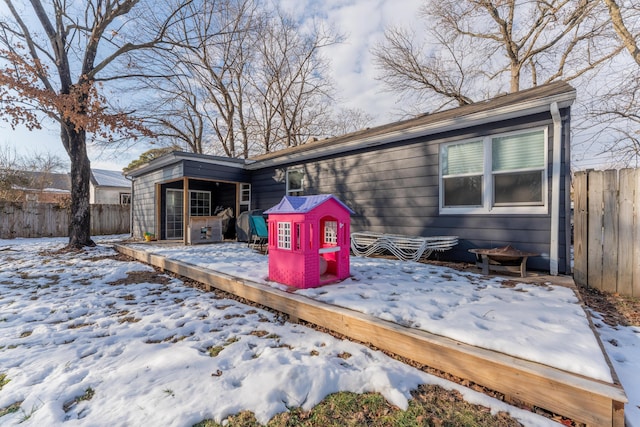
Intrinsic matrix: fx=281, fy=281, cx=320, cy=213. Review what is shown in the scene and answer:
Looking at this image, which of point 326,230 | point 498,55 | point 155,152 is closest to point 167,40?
point 326,230

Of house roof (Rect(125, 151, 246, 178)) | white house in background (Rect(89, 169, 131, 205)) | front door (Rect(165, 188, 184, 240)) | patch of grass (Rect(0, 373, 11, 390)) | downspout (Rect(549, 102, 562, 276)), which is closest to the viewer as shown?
patch of grass (Rect(0, 373, 11, 390))

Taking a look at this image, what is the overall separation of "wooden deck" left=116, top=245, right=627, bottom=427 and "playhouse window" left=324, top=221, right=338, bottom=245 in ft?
3.87

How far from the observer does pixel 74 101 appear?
7.00 meters

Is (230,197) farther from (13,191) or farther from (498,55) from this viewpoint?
(498,55)

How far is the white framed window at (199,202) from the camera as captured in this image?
35.4 feet

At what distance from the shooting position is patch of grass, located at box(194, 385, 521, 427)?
1.50 metres

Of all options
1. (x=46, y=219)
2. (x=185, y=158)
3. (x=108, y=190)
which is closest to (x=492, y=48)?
(x=185, y=158)

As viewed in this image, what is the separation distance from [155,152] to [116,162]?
18.2 ft

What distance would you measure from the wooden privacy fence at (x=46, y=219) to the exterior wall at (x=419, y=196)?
11658mm

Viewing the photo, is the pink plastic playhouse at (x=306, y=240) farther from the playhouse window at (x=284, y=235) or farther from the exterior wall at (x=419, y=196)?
the exterior wall at (x=419, y=196)

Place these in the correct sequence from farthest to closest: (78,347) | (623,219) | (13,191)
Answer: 1. (13,191)
2. (623,219)
3. (78,347)

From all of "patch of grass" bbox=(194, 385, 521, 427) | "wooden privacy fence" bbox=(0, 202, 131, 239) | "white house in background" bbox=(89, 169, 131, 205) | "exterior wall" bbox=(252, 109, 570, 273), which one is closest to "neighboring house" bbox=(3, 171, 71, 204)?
"wooden privacy fence" bbox=(0, 202, 131, 239)

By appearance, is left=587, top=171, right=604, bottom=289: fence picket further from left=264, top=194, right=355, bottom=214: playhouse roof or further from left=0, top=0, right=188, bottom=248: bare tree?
left=0, top=0, right=188, bottom=248: bare tree

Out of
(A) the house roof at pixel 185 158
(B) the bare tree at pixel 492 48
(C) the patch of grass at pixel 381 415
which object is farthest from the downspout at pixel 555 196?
(B) the bare tree at pixel 492 48
